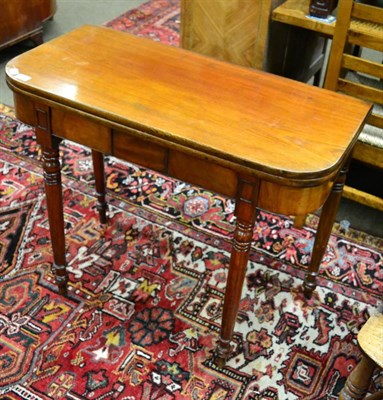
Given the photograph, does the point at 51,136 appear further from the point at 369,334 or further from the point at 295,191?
the point at 369,334

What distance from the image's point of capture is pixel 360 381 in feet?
5.30

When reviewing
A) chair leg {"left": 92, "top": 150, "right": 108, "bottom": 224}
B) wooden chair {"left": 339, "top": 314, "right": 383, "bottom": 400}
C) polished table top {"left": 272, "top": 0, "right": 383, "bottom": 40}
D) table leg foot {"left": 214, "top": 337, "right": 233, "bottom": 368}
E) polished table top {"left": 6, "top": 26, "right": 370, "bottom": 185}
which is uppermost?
polished table top {"left": 6, "top": 26, "right": 370, "bottom": 185}

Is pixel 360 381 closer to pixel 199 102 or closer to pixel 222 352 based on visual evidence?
pixel 222 352

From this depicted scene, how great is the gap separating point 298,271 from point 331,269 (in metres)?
0.14

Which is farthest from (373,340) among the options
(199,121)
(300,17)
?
(300,17)

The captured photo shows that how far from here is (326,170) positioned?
150 centimetres

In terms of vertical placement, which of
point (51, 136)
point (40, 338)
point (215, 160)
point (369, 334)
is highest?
point (215, 160)

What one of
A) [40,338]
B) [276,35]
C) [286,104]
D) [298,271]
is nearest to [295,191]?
[286,104]

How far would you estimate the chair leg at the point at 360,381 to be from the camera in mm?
1572

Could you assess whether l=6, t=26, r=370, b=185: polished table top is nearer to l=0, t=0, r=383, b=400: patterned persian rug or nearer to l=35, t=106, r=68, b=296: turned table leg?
l=35, t=106, r=68, b=296: turned table leg

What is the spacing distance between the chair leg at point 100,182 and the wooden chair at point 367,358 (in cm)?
130

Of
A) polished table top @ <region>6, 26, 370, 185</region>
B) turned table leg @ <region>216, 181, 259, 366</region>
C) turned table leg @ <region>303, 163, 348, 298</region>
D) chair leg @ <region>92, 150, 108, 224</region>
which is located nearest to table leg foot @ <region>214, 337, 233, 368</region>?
turned table leg @ <region>216, 181, 259, 366</region>

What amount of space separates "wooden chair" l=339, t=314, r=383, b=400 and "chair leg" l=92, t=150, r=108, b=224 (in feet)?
4.28

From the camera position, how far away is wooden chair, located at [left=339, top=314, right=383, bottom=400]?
152 cm
